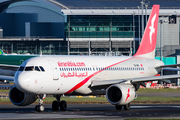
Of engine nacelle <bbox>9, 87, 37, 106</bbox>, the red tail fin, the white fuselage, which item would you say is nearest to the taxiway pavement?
engine nacelle <bbox>9, 87, 37, 106</bbox>

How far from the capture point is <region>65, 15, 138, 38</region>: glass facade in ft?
355

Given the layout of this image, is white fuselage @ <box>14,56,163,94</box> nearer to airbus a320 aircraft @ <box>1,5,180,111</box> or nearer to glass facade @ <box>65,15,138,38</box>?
airbus a320 aircraft @ <box>1,5,180,111</box>

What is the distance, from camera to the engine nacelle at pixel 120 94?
3241cm

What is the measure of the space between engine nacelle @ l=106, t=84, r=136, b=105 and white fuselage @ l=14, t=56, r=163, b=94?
2.07 meters

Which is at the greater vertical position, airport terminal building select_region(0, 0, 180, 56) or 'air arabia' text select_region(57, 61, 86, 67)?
airport terminal building select_region(0, 0, 180, 56)

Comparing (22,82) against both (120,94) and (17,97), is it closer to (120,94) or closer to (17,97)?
(17,97)

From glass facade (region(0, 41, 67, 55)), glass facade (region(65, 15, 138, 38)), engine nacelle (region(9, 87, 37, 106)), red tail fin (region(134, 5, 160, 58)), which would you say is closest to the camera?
engine nacelle (region(9, 87, 37, 106))

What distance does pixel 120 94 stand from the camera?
33531 millimetres

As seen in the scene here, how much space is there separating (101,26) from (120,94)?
76.3 meters

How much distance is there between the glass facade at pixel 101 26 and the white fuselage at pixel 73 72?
6825 centimetres

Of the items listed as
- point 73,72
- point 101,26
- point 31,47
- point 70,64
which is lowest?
point 73,72

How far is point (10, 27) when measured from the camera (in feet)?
495

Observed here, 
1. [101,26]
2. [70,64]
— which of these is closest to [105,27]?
[101,26]

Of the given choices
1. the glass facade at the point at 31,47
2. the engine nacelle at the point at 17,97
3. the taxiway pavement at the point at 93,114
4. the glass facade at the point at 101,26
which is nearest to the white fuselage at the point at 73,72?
the taxiway pavement at the point at 93,114
